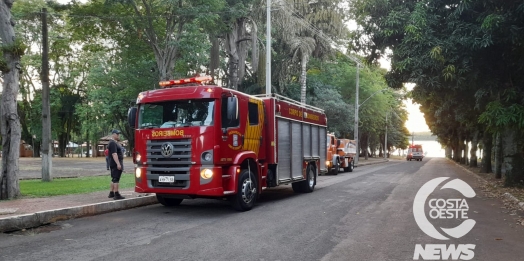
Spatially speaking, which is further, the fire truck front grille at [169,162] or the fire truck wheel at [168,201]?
the fire truck wheel at [168,201]

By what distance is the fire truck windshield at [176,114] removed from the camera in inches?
385

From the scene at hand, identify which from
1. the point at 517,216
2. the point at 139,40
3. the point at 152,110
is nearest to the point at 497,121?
the point at 517,216

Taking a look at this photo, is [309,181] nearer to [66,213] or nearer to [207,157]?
[207,157]

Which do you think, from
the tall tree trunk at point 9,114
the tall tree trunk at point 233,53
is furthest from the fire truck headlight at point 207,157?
the tall tree trunk at point 233,53

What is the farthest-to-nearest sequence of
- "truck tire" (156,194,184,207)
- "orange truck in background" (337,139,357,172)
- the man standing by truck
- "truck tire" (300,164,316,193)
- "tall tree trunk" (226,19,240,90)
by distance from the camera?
"orange truck in background" (337,139,357,172) < "tall tree trunk" (226,19,240,90) < "truck tire" (300,164,316,193) < "truck tire" (156,194,184,207) < the man standing by truck

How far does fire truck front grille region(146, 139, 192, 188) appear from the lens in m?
9.73

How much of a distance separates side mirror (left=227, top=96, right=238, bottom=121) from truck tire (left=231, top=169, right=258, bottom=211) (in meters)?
1.56

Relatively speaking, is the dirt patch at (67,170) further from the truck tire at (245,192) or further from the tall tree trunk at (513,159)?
the tall tree trunk at (513,159)

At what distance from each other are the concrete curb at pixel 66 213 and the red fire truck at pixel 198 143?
72 centimetres

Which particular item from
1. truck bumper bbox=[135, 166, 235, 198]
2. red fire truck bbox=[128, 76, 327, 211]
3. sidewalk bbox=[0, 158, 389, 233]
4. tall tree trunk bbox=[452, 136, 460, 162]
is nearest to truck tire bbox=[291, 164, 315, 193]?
red fire truck bbox=[128, 76, 327, 211]

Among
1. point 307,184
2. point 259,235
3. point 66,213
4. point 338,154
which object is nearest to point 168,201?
point 66,213

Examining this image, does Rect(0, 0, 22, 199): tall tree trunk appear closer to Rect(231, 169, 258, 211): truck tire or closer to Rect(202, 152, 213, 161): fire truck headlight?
Rect(202, 152, 213, 161): fire truck headlight
